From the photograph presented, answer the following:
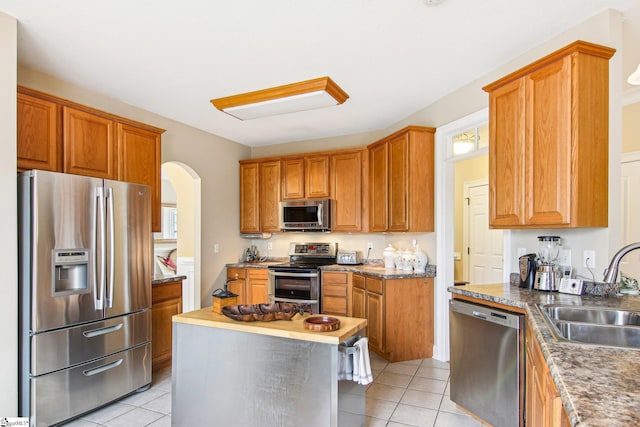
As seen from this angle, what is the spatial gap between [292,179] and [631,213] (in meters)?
3.86

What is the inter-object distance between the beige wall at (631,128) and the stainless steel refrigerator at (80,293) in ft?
15.2

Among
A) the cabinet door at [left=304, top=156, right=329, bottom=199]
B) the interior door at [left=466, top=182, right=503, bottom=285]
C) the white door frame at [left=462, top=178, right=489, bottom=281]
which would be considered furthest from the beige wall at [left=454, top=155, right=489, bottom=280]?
the cabinet door at [left=304, top=156, right=329, bottom=199]

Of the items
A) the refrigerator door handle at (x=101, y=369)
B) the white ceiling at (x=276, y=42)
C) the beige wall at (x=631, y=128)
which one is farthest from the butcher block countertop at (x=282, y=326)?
the beige wall at (x=631, y=128)

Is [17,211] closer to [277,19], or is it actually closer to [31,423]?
[31,423]

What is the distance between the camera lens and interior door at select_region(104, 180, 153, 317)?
2.80m

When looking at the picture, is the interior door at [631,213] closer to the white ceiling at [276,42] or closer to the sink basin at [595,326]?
the white ceiling at [276,42]

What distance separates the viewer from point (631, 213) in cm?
366

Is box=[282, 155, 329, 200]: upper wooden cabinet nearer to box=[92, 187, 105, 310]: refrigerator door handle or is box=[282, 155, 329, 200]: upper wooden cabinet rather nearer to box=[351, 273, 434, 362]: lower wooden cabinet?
box=[351, 273, 434, 362]: lower wooden cabinet

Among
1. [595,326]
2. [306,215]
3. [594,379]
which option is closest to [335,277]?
[306,215]

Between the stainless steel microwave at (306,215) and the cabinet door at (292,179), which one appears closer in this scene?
the stainless steel microwave at (306,215)

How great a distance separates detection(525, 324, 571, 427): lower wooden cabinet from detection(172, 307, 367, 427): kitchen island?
2.88 ft

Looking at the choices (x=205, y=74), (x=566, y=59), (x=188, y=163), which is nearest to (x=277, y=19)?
(x=205, y=74)

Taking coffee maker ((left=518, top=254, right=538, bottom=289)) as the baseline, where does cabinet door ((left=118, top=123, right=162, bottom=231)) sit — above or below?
above

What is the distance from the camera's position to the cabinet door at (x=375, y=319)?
3.76 meters
